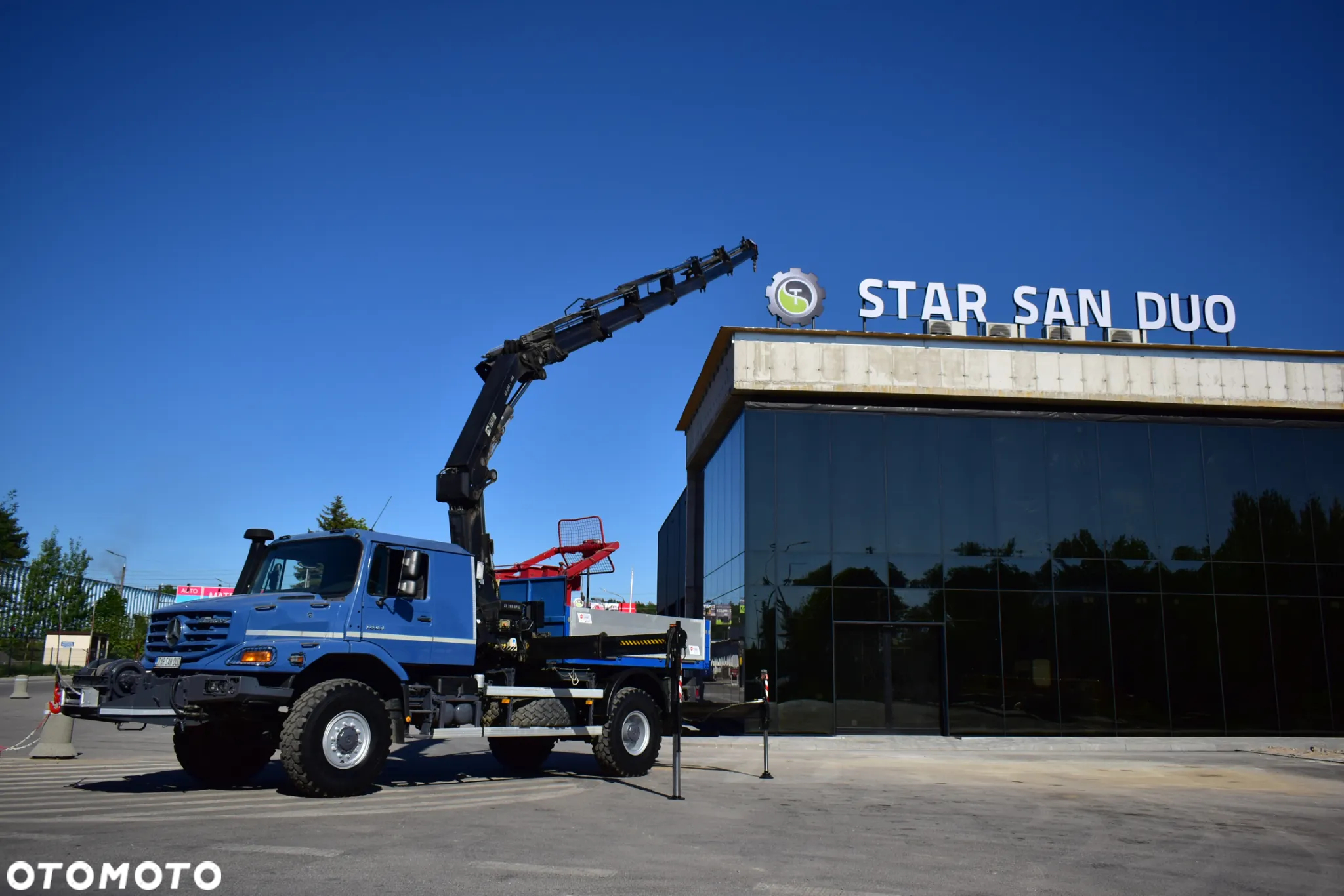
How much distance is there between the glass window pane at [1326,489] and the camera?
27.0 m

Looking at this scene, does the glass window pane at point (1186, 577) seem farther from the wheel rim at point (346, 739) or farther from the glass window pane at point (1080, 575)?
the wheel rim at point (346, 739)

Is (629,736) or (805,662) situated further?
(805,662)

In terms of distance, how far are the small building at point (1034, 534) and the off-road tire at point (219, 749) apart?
1408cm

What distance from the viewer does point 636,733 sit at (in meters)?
14.9

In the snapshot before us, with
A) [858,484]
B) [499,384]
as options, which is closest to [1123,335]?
[858,484]

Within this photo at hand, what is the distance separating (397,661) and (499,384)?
18.0ft

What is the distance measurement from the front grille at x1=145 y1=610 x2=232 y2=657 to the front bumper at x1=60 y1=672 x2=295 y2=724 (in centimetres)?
40

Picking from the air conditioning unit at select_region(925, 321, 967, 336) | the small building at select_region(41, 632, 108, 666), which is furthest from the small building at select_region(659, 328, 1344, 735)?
the small building at select_region(41, 632, 108, 666)

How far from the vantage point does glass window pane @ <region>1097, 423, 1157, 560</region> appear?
26.1 metres

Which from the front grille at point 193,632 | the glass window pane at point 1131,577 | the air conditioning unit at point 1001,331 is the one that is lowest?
the front grille at point 193,632

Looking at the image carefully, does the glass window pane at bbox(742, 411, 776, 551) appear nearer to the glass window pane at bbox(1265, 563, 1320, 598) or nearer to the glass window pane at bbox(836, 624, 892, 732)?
the glass window pane at bbox(836, 624, 892, 732)

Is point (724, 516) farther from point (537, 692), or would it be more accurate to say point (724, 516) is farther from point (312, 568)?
point (312, 568)

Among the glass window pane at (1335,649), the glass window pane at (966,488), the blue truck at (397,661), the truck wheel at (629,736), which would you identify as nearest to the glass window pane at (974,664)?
the glass window pane at (966,488)

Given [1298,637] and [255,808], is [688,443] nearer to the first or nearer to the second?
[1298,637]
